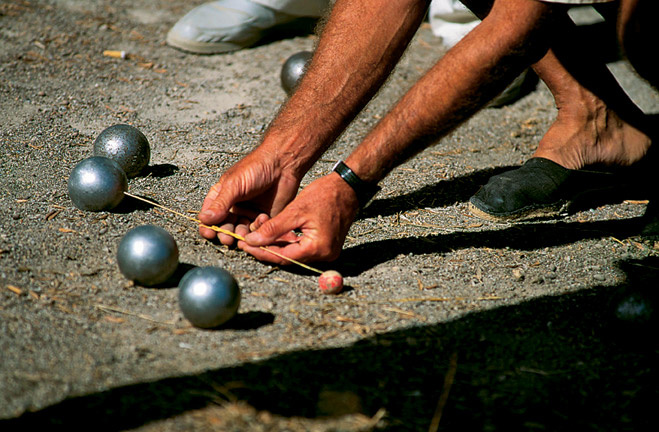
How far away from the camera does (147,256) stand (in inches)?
110

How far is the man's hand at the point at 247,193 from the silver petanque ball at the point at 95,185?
529mm

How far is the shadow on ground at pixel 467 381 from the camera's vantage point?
227 centimetres

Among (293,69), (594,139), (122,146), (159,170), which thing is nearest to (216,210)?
(122,146)

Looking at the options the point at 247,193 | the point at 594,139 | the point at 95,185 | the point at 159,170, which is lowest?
the point at 159,170

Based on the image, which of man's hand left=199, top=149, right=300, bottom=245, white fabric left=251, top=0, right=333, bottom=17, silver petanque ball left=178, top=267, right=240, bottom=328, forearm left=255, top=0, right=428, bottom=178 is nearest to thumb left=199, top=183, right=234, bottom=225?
man's hand left=199, top=149, right=300, bottom=245

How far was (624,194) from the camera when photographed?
4.25 m

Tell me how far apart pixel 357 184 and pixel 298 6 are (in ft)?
11.3

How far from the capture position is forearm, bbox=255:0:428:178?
3.47m

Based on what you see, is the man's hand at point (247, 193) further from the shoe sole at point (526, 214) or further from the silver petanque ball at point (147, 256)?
the shoe sole at point (526, 214)

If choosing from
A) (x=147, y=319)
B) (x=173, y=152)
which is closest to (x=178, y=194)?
(x=173, y=152)

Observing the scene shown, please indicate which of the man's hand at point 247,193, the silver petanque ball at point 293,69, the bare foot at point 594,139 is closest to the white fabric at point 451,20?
the silver petanque ball at point 293,69

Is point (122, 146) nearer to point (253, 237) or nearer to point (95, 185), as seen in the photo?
point (95, 185)

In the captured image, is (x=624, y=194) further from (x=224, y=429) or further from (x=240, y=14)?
(x=240, y=14)

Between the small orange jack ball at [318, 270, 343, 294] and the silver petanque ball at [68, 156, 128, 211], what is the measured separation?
127 cm
